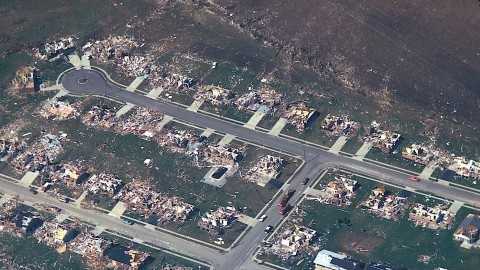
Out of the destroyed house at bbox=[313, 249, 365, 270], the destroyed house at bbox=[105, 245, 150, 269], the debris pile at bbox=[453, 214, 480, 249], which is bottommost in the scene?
the destroyed house at bbox=[105, 245, 150, 269]

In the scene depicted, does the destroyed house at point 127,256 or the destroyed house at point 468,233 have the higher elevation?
the destroyed house at point 468,233

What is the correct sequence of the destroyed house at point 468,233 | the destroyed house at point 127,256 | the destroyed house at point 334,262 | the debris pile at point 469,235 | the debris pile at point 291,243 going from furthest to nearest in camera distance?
1. the destroyed house at point 468,233
2. the debris pile at point 291,243
3. the debris pile at point 469,235
4. the destroyed house at point 127,256
5. the destroyed house at point 334,262

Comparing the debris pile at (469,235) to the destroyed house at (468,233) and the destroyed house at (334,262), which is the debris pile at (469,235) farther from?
the destroyed house at (334,262)

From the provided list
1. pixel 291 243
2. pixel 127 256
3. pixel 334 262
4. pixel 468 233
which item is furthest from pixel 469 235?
pixel 127 256

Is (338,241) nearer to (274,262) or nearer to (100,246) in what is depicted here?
(274,262)

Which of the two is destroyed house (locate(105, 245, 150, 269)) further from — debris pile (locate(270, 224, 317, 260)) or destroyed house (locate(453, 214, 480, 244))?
destroyed house (locate(453, 214, 480, 244))

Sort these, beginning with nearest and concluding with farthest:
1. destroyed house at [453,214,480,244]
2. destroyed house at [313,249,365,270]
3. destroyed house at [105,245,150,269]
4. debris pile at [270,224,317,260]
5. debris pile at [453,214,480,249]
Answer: destroyed house at [313,249,365,270], destroyed house at [105,245,150,269], debris pile at [453,214,480,249], debris pile at [270,224,317,260], destroyed house at [453,214,480,244]

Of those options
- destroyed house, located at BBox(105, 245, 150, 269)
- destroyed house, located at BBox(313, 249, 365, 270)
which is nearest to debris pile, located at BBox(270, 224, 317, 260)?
destroyed house, located at BBox(313, 249, 365, 270)

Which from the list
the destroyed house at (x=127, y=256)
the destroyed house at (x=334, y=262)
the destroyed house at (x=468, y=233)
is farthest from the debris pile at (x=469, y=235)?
the destroyed house at (x=127, y=256)
